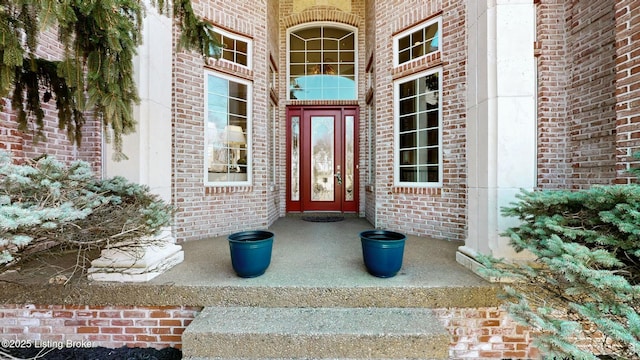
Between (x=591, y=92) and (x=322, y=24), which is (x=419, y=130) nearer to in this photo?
(x=591, y=92)

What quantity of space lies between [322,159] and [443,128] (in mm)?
2816

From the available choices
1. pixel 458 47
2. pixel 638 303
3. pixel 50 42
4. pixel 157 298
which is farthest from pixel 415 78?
pixel 50 42

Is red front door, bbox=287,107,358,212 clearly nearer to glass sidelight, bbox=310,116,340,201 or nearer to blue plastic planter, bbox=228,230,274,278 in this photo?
glass sidelight, bbox=310,116,340,201

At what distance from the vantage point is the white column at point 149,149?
235 centimetres

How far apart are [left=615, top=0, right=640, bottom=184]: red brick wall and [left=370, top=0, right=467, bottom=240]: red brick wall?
148 centimetres

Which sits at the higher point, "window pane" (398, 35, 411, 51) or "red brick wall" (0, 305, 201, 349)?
"window pane" (398, 35, 411, 51)

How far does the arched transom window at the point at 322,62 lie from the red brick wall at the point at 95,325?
4.90 metres

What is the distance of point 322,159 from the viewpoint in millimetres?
6125

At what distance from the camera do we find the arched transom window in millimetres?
6039

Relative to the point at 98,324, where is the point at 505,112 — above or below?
above

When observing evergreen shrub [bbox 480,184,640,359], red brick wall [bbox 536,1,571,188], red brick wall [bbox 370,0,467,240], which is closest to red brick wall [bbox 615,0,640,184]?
evergreen shrub [bbox 480,184,640,359]

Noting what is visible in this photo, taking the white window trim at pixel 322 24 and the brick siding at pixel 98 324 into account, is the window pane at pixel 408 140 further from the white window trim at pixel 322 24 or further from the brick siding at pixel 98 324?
the brick siding at pixel 98 324

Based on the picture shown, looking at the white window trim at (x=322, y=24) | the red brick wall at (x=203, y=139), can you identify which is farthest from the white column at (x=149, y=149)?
the white window trim at (x=322, y=24)

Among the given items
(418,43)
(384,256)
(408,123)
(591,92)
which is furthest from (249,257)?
(591,92)
